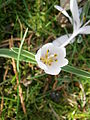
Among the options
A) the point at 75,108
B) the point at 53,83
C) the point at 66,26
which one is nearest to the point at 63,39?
the point at 66,26

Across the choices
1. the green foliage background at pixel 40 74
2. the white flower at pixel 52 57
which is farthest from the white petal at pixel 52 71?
the green foliage background at pixel 40 74

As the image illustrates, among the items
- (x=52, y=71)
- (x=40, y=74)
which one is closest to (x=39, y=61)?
(x=52, y=71)

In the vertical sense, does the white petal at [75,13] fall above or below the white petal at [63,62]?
above

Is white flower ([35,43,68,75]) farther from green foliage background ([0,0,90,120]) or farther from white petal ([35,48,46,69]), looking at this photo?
green foliage background ([0,0,90,120])

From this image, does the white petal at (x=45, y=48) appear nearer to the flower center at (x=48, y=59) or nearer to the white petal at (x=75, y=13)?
the flower center at (x=48, y=59)

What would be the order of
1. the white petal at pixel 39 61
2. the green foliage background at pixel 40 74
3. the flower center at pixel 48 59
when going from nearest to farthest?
the white petal at pixel 39 61 → the flower center at pixel 48 59 → the green foliage background at pixel 40 74

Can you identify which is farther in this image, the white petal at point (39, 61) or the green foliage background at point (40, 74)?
the green foliage background at point (40, 74)

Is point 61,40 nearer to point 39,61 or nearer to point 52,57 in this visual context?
point 52,57

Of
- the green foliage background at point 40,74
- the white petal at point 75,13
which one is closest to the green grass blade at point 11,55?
the green foliage background at point 40,74

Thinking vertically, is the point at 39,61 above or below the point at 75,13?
below

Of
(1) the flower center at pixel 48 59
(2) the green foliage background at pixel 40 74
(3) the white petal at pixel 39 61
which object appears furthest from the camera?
(2) the green foliage background at pixel 40 74

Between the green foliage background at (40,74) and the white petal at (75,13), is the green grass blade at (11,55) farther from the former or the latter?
the white petal at (75,13)
